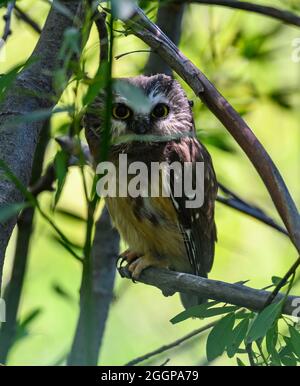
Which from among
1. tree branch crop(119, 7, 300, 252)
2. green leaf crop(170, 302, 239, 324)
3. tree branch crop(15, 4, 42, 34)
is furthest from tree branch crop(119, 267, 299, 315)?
tree branch crop(15, 4, 42, 34)

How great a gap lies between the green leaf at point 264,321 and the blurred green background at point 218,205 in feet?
2.63

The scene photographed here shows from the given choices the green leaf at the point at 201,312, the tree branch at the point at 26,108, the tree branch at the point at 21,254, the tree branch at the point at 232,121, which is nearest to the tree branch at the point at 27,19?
the tree branch at the point at 21,254

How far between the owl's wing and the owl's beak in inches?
6.1

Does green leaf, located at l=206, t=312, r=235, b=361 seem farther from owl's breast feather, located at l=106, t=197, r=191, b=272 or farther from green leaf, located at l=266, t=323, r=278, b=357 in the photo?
owl's breast feather, located at l=106, t=197, r=191, b=272

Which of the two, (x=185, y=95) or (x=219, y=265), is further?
(x=219, y=265)

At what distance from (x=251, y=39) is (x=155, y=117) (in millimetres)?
501

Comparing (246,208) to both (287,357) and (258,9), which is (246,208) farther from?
(287,357)

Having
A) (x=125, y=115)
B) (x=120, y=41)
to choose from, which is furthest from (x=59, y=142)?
(x=120, y=41)

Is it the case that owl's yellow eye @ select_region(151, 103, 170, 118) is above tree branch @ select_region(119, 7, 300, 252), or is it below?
above

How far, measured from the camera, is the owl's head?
3.08 metres

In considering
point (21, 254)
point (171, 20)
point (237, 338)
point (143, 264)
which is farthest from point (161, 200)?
point (237, 338)

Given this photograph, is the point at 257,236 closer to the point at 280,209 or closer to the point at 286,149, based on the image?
the point at 286,149
